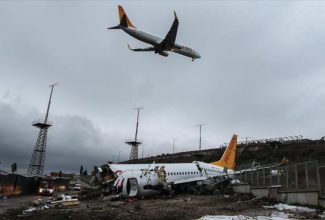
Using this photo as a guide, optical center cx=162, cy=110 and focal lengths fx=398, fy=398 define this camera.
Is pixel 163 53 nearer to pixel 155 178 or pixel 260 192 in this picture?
pixel 155 178

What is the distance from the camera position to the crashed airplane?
3156cm

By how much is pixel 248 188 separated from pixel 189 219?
15234 mm

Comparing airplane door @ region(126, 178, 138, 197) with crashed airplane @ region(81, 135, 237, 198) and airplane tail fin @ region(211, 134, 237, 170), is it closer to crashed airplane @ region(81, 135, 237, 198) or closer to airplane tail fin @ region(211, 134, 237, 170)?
crashed airplane @ region(81, 135, 237, 198)

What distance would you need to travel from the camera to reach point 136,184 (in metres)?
31.3

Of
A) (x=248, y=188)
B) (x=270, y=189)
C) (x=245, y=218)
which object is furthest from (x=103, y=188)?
(x=245, y=218)

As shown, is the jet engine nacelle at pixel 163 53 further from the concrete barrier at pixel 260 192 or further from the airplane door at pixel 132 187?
the concrete barrier at pixel 260 192

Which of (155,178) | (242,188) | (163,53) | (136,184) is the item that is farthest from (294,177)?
(163,53)

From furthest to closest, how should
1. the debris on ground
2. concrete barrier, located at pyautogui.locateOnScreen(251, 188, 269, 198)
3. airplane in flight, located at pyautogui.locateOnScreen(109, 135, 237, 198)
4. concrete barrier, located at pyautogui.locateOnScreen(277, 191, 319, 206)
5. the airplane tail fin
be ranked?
1. the airplane tail fin
2. airplane in flight, located at pyautogui.locateOnScreen(109, 135, 237, 198)
3. concrete barrier, located at pyautogui.locateOnScreen(251, 188, 269, 198)
4. concrete barrier, located at pyautogui.locateOnScreen(277, 191, 319, 206)
5. the debris on ground

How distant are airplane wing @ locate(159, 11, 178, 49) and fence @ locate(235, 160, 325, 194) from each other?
684 inches

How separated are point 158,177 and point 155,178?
0.45 m

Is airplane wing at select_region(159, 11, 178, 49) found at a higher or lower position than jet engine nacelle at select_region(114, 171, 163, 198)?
higher

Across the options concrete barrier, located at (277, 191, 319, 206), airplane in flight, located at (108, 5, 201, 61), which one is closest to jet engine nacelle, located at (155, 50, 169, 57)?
airplane in flight, located at (108, 5, 201, 61)

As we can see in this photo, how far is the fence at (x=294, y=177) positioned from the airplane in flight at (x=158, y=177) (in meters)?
6.97

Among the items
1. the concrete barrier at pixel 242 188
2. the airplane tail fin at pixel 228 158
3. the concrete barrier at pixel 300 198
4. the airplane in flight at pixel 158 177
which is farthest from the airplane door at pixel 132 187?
the airplane tail fin at pixel 228 158
